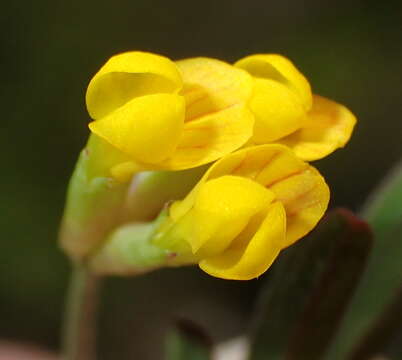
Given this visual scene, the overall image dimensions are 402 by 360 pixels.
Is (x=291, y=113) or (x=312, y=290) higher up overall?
(x=291, y=113)

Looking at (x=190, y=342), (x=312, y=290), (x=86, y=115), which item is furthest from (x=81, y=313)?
(x=86, y=115)

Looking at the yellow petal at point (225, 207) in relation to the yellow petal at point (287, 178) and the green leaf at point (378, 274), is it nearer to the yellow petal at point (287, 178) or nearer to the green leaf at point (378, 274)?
the yellow petal at point (287, 178)

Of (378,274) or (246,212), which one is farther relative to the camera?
(378,274)

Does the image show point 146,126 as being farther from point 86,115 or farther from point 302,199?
point 86,115

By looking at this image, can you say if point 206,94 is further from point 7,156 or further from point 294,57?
point 294,57

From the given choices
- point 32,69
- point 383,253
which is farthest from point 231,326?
point 383,253

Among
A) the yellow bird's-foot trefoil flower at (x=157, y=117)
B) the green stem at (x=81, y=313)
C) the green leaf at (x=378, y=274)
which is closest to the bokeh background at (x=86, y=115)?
the green stem at (x=81, y=313)
